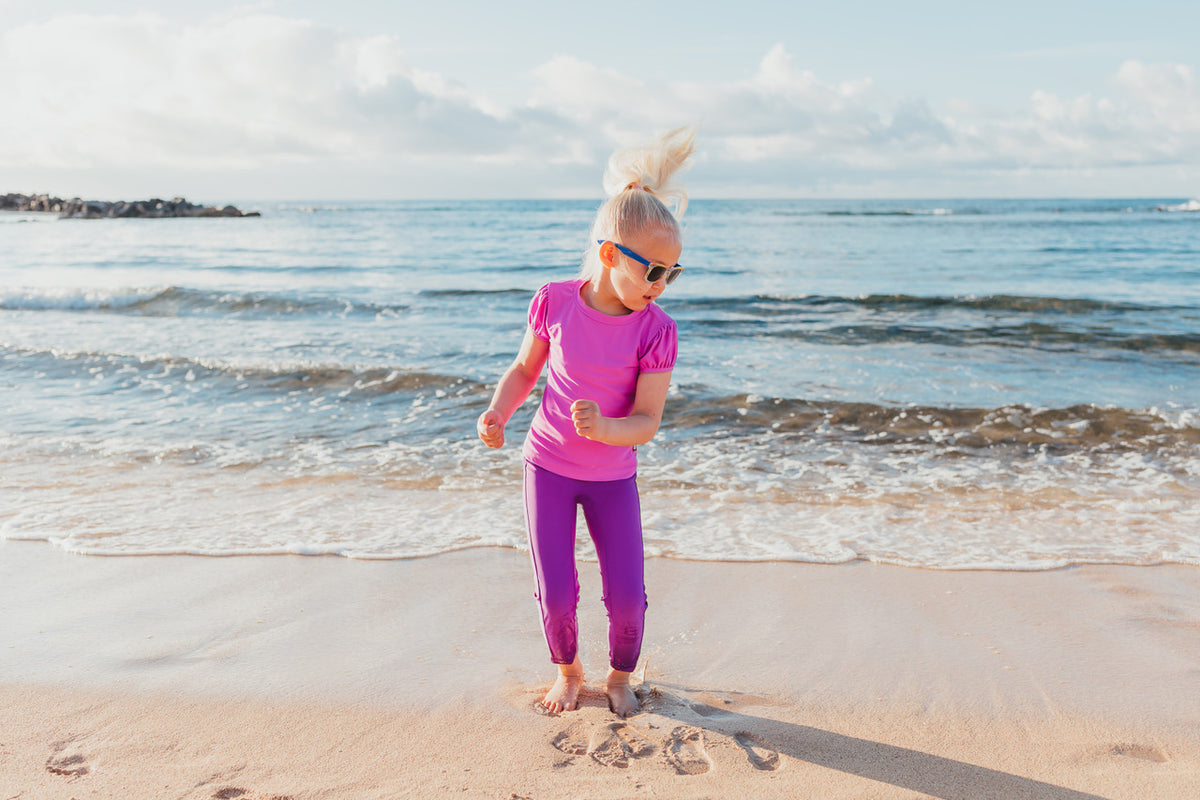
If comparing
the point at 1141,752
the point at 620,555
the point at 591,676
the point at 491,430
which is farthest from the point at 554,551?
the point at 1141,752

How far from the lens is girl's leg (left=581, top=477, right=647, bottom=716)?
2.68 m

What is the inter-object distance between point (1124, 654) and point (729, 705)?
1.69 meters

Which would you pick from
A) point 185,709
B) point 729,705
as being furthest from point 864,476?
point 185,709

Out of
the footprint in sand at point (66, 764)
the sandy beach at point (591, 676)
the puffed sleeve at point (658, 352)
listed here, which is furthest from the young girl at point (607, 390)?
the footprint in sand at point (66, 764)

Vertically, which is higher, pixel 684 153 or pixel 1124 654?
pixel 684 153

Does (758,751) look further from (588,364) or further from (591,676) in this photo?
(588,364)

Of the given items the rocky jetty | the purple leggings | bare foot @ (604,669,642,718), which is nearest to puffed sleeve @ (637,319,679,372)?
the purple leggings

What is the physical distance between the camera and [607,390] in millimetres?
2607

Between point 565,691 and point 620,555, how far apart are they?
55 cm

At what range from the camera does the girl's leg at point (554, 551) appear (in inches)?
105

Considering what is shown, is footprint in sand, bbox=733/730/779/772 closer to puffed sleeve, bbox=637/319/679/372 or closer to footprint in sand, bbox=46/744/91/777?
puffed sleeve, bbox=637/319/679/372

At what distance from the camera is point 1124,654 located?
10.8 ft

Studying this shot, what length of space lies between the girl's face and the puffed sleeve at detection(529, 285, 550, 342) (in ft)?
0.79

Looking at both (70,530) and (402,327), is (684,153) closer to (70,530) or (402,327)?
(70,530)
